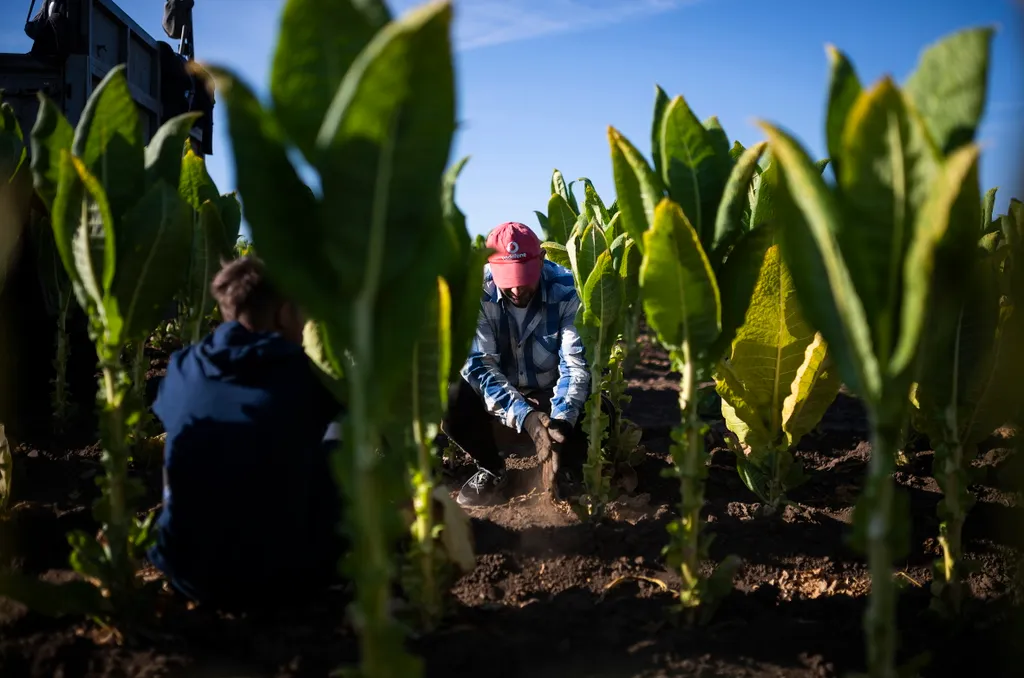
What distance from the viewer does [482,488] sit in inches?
146

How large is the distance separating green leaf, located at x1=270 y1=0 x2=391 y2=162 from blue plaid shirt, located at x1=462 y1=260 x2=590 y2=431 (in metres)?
A: 2.18

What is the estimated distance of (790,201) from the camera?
159 cm

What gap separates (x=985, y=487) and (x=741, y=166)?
2.38 meters

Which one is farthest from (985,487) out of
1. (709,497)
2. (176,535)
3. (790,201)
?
(176,535)

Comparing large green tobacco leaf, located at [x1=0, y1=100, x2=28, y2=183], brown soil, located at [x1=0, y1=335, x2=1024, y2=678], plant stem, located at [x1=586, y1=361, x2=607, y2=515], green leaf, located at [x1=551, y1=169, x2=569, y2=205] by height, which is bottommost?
brown soil, located at [x1=0, y1=335, x2=1024, y2=678]

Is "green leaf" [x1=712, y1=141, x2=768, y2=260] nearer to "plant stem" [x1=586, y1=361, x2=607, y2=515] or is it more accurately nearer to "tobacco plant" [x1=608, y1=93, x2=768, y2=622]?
"tobacco plant" [x1=608, y1=93, x2=768, y2=622]

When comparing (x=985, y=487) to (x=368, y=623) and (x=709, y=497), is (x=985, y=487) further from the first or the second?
(x=368, y=623)

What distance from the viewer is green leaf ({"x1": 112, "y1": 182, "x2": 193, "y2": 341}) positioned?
6.94 feet

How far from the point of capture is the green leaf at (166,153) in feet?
7.41

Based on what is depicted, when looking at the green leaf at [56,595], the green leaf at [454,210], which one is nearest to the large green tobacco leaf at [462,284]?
Result: the green leaf at [454,210]

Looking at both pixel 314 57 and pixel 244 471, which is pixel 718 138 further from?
pixel 244 471

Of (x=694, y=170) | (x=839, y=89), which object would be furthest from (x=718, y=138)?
(x=839, y=89)

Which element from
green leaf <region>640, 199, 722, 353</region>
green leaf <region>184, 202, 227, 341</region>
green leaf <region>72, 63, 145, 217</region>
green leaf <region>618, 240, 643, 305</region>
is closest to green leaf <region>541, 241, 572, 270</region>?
green leaf <region>618, 240, 643, 305</region>

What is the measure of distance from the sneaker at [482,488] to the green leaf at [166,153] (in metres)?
2.02
